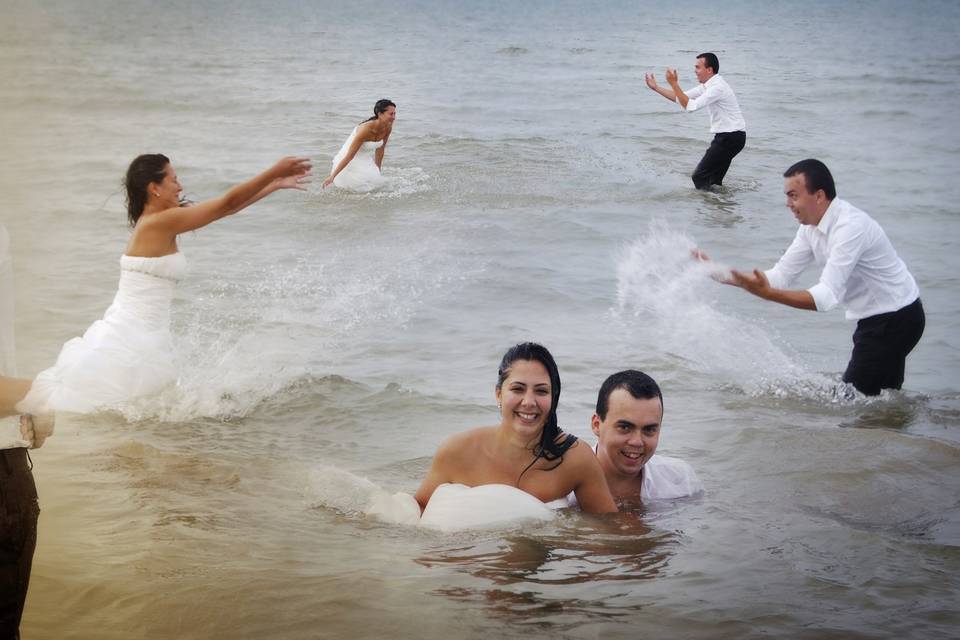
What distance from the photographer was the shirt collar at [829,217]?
7199 mm

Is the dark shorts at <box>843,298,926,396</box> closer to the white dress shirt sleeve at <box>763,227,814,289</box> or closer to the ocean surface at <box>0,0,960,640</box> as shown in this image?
the ocean surface at <box>0,0,960,640</box>

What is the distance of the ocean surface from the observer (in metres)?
4.41

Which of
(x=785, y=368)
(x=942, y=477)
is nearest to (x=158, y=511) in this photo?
(x=942, y=477)

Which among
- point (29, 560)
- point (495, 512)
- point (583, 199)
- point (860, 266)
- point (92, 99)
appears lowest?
point (495, 512)

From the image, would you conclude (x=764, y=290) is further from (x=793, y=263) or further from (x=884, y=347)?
(x=884, y=347)

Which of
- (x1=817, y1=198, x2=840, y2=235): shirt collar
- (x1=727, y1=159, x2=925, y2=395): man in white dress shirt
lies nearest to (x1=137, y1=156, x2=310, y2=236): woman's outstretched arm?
(x1=727, y1=159, x2=925, y2=395): man in white dress shirt

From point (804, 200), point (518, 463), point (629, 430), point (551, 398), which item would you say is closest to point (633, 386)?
point (629, 430)

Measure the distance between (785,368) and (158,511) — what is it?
5278 mm

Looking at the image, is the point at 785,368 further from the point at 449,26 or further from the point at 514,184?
the point at 449,26

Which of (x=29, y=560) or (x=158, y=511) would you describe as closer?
(x=29, y=560)

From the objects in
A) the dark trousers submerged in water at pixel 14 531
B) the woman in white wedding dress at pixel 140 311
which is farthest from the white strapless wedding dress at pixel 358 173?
the dark trousers submerged in water at pixel 14 531

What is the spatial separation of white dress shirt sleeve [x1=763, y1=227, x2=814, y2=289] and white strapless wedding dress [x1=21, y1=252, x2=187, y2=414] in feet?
12.8

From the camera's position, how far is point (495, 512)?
497 cm

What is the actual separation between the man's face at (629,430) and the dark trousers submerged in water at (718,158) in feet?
34.2
